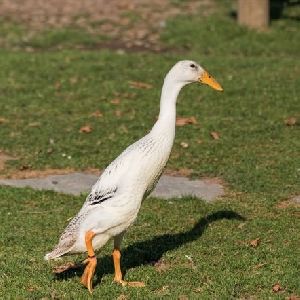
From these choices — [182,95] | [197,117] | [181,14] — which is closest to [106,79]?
[182,95]


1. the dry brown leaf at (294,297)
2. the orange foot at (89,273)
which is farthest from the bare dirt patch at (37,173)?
the dry brown leaf at (294,297)

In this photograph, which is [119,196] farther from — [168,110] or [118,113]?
[118,113]

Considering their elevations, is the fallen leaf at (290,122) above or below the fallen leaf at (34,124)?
below

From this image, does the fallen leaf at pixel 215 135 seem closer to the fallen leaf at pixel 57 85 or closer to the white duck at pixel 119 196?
the fallen leaf at pixel 57 85

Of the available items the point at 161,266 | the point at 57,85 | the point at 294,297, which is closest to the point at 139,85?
the point at 57,85

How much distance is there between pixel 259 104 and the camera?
12.6m

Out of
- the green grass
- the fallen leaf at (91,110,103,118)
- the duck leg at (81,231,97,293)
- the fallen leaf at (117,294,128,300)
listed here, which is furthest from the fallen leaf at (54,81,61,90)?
the fallen leaf at (117,294,128,300)

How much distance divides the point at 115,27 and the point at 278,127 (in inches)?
286

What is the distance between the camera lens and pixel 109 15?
62.6 feet

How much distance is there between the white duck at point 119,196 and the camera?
Answer: 6.51 metres

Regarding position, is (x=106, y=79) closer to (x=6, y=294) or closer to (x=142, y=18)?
(x=142, y=18)

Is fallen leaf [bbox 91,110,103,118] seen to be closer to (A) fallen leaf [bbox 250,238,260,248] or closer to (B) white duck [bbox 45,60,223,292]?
(A) fallen leaf [bbox 250,238,260,248]

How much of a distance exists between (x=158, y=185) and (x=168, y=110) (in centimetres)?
288

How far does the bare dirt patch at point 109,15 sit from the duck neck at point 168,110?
9.90m
